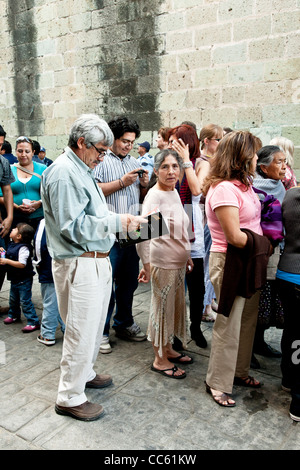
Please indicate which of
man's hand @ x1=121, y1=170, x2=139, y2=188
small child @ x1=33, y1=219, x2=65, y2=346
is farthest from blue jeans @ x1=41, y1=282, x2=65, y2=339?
man's hand @ x1=121, y1=170, x2=139, y2=188

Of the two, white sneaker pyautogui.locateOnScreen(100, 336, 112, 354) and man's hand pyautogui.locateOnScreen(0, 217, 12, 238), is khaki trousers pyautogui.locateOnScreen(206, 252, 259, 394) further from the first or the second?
man's hand pyautogui.locateOnScreen(0, 217, 12, 238)

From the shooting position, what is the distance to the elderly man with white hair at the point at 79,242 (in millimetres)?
2395

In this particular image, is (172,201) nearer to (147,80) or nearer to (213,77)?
(213,77)

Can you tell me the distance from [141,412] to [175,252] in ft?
3.87

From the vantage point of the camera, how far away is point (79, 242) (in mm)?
2412

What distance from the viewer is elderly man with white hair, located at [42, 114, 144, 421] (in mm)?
2395

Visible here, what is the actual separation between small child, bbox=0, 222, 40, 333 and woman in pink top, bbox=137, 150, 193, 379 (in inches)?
58.3

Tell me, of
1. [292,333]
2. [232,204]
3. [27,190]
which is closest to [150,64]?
[27,190]

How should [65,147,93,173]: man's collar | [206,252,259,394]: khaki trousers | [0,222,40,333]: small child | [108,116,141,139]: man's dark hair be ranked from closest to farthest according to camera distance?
[65,147,93,173]: man's collar, [206,252,259,394]: khaki trousers, [108,116,141,139]: man's dark hair, [0,222,40,333]: small child

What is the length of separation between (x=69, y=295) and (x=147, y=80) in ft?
16.2

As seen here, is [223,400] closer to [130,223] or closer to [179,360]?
[179,360]

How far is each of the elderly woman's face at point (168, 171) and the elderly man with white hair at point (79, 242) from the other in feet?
2.17

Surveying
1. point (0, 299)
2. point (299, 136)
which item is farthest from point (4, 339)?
point (299, 136)

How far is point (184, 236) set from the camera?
322 centimetres
